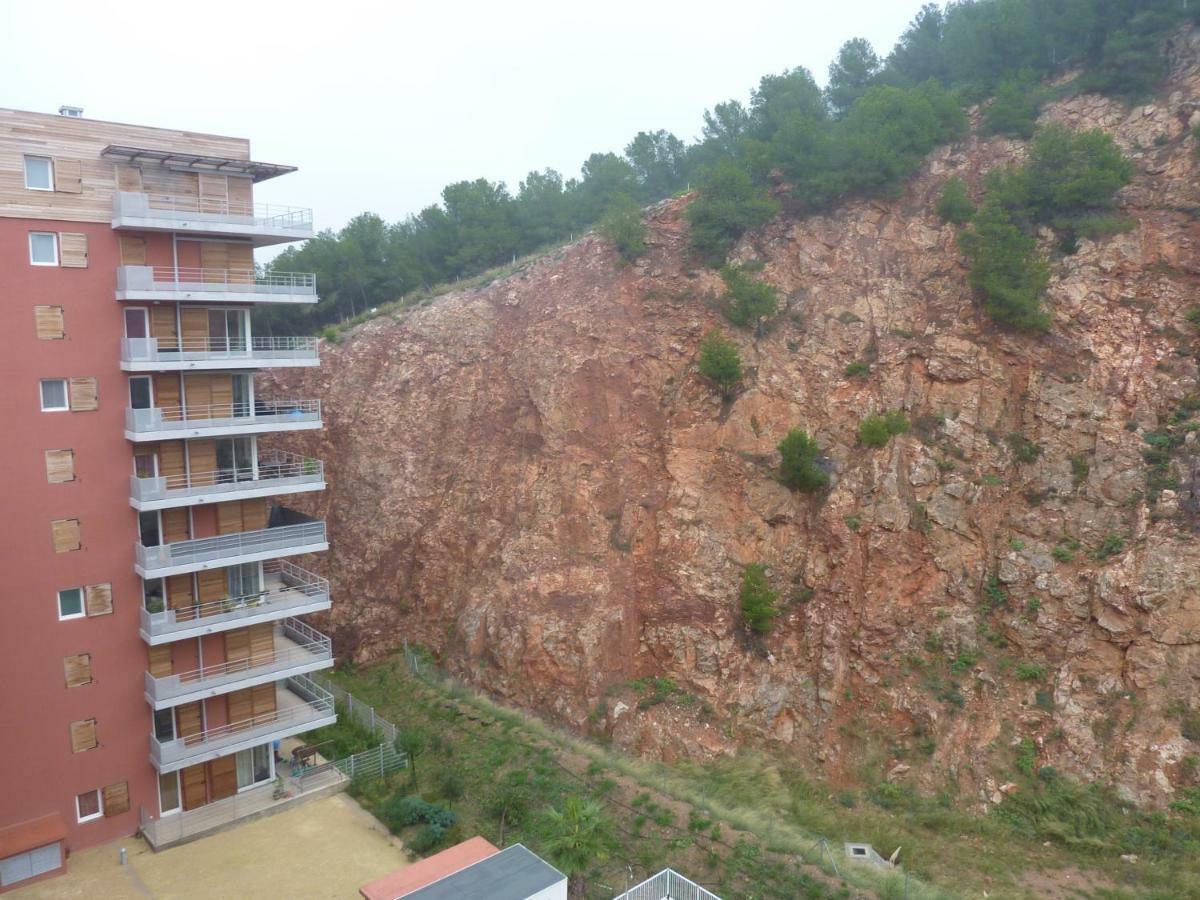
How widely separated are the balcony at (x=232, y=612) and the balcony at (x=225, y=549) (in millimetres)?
1075

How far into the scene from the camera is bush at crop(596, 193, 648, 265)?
117ft

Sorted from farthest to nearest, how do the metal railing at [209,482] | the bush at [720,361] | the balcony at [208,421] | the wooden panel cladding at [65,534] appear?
1. the bush at [720,361]
2. the metal railing at [209,482]
3. the balcony at [208,421]
4. the wooden panel cladding at [65,534]

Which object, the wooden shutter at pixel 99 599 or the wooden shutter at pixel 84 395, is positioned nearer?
the wooden shutter at pixel 84 395

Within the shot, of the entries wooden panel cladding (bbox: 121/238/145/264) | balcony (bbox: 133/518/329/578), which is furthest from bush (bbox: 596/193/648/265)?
wooden panel cladding (bbox: 121/238/145/264)

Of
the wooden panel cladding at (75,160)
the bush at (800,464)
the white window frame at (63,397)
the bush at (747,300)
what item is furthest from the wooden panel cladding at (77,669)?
the bush at (747,300)

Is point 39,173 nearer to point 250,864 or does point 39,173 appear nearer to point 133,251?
point 133,251

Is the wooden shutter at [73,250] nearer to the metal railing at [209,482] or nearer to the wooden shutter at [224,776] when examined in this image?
the metal railing at [209,482]

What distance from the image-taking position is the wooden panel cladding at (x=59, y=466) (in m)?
19.1

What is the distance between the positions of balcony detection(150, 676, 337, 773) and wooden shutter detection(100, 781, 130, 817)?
88 cm

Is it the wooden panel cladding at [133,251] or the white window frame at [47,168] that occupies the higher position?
the white window frame at [47,168]

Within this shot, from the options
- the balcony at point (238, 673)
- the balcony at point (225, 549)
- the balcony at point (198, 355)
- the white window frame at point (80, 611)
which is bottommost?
the balcony at point (238, 673)

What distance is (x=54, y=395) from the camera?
19.2m

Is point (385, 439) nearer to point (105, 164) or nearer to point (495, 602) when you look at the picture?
point (495, 602)

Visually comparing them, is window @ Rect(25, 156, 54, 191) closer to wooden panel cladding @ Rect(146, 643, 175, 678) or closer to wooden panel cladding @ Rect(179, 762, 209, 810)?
wooden panel cladding @ Rect(146, 643, 175, 678)
